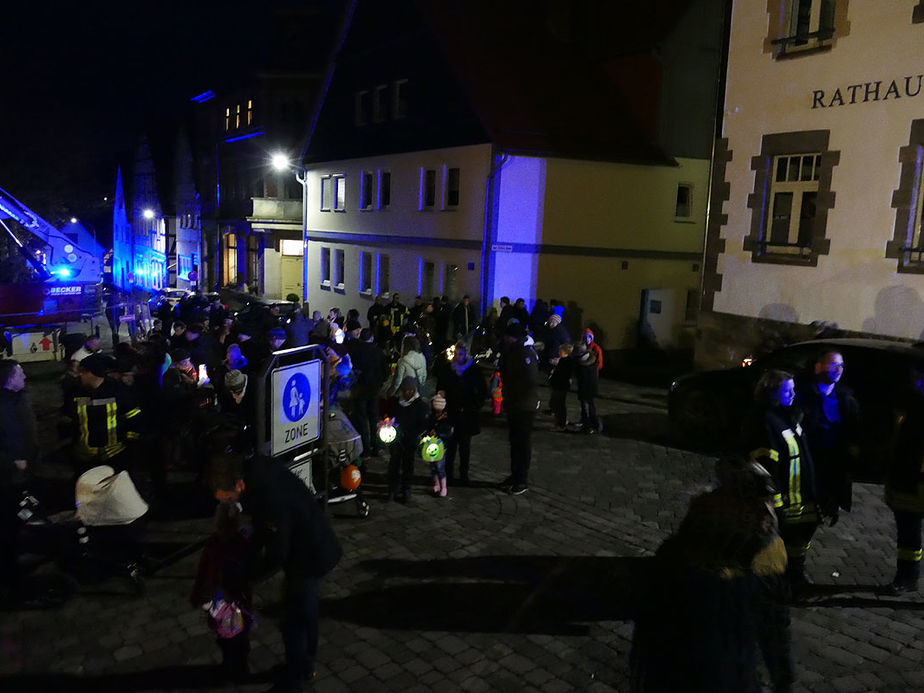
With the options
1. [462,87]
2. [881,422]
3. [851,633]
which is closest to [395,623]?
[851,633]

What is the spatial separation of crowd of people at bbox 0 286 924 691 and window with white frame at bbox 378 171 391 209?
529 inches

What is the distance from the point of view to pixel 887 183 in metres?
13.5

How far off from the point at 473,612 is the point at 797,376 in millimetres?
6017

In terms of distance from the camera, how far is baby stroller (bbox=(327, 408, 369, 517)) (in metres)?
8.10

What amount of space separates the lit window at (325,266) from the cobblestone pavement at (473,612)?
890 inches

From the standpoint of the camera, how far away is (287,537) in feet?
15.1

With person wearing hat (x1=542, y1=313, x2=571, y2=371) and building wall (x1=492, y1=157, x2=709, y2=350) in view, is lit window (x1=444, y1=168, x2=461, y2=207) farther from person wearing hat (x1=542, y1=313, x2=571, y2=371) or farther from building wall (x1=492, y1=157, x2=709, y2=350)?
person wearing hat (x1=542, y1=313, x2=571, y2=371)

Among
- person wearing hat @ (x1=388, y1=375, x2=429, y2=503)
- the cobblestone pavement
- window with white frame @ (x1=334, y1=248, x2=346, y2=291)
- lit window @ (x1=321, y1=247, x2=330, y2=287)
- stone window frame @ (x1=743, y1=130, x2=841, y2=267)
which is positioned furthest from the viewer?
lit window @ (x1=321, y1=247, x2=330, y2=287)

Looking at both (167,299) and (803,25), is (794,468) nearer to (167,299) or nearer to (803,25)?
(803,25)

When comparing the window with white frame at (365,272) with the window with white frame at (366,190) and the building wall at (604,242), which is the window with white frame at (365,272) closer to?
the window with white frame at (366,190)

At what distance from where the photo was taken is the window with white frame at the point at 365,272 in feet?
90.9

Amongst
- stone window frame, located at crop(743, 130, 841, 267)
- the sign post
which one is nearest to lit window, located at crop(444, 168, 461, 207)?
stone window frame, located at crop(743, 130, 841, 267)

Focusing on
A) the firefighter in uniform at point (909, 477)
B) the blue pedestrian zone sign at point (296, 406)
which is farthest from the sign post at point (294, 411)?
the firefighter in uniform at point (909, 477)

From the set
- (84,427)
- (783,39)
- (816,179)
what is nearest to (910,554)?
(84,427)
